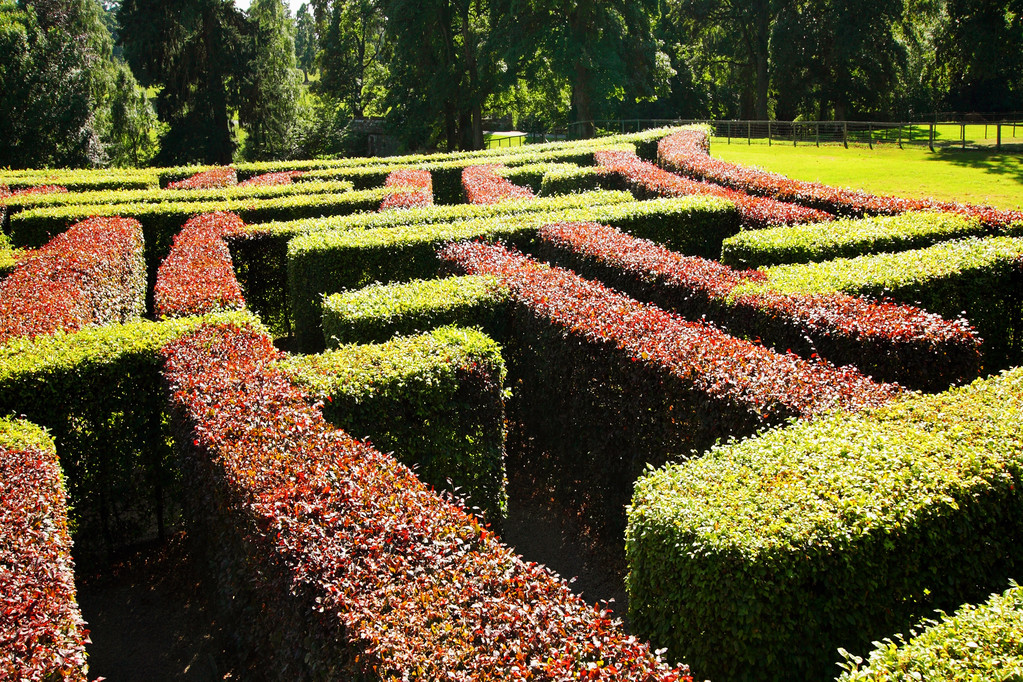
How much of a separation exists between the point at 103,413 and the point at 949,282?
10.8 metres

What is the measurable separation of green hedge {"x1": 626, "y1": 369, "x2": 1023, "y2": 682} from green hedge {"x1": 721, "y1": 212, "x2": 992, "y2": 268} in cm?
680

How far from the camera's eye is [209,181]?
23.4 meters

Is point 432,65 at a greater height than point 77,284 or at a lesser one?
greater

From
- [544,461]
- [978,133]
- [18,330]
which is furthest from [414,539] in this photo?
[978,133]

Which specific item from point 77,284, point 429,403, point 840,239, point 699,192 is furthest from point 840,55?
point 429,403

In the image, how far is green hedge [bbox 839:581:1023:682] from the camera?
410 centimetres

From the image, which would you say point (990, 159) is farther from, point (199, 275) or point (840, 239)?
point (199, 275)

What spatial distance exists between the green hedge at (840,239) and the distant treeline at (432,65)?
30439mm

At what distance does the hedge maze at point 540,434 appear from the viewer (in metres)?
4.83

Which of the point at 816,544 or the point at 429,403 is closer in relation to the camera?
the point at 816,544

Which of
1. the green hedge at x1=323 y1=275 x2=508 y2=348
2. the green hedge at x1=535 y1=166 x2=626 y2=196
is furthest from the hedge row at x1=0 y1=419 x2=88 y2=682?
the green hedge at x1=535 y1=166 x2=626 y2=196

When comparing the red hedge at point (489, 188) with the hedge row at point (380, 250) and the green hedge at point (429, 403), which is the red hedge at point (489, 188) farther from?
the green hedge at point (429, 403)

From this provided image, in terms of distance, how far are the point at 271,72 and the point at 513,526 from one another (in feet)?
143

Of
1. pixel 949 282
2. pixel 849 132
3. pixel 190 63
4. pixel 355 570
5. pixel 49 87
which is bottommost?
pixel 355 570
